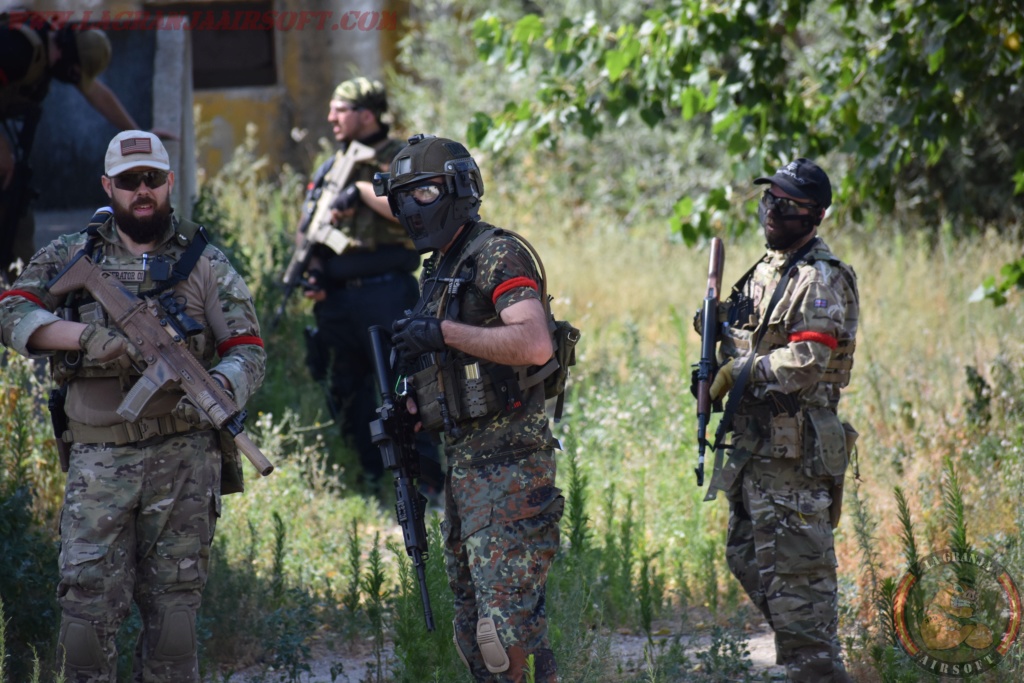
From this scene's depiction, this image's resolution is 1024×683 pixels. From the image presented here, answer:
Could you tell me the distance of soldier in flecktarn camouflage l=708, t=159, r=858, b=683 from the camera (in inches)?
170

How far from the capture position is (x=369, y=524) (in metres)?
6.76

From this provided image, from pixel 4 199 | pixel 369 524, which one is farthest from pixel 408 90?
pixel 369 524

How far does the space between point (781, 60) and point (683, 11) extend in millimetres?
670

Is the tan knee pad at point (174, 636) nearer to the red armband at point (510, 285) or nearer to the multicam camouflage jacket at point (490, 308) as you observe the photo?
the multicam camouflage jacket at point (490, 308)

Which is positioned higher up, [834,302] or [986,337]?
[986,337]

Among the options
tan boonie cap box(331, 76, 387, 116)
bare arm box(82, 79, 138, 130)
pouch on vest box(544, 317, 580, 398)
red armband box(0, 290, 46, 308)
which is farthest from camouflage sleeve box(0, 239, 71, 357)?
bare arm box(82, 79, 138, 130)

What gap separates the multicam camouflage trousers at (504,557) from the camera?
3.60 meters

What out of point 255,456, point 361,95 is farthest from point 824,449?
point 361,95

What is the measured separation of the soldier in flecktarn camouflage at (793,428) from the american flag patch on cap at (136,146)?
2348mm

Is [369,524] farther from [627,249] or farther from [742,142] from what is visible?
[627,249]

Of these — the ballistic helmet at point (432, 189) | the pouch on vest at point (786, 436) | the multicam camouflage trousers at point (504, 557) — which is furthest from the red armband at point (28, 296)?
the pouch on vest at point (786, 436)

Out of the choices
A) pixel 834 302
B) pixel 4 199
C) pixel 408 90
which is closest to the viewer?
pixel 834 302

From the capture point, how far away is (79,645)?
3.72m

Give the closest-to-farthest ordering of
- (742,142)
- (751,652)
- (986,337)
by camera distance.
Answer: (751,652) → (742,142) → (986,337)
